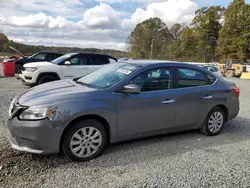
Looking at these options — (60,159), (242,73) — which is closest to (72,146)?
(60,159)

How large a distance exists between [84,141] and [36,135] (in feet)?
2.29

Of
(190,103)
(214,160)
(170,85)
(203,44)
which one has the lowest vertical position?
(214,160)

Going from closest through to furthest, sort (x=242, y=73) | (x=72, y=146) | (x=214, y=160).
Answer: (x=72, y=146) < (x=214, y=160) < (x=242, y=73)

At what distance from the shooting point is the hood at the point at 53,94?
363 centimetres

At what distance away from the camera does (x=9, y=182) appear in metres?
3.15

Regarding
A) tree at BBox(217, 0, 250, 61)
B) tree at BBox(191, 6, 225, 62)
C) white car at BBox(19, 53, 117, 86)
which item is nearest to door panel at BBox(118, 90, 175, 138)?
white car at BBox(19, 53, 117, 86)

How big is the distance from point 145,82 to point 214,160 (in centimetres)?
168

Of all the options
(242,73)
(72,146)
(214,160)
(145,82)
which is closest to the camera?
(72,146)

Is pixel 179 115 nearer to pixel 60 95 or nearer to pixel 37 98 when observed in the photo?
pixel 60 95

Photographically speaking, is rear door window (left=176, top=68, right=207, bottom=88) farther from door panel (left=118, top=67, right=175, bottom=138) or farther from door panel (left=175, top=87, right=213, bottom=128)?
door panel (left=118, top=67, right=175, bottom=138)

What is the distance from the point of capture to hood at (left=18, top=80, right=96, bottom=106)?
3.63 metres

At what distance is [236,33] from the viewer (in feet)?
145

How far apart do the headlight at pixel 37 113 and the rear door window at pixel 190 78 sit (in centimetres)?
238

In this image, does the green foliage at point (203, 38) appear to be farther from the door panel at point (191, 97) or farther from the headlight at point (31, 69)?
the door panel at point (191, 97)
